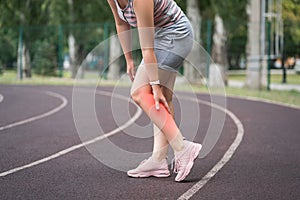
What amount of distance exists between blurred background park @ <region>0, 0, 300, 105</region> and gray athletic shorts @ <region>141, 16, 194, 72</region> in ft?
50.5

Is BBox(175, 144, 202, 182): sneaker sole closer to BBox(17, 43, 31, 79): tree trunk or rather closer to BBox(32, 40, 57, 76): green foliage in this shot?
BBox(17, 43, 31, 79): tree trunk

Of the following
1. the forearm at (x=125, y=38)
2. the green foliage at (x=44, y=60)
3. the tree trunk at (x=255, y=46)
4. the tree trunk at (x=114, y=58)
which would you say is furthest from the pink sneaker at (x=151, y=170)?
the green foliage at (x=44, y=60)

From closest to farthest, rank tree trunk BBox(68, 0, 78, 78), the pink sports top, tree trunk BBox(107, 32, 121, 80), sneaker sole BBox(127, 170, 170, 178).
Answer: the pink sports top < sneaker sole BBox(127, 170, 170, 178) < tree trunk BBox(107, 32, 121, 80) < tree trunk BBox(68, 0, 78, 78)

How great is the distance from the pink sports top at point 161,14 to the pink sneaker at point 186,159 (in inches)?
41.5

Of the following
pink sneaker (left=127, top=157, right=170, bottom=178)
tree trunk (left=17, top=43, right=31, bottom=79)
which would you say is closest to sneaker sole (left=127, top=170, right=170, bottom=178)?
pink sneaker (left=127, top=157, right=170, bottom=178)

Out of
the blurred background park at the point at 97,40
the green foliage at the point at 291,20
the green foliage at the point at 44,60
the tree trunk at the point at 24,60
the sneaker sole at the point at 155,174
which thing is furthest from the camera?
the green foliage at the point at 44,60

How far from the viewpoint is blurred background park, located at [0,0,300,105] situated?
2323 centimetres

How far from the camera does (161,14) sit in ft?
15.1

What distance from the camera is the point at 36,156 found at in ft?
20.0

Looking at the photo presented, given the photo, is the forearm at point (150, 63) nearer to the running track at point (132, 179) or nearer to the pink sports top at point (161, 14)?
the pink sports top at point (161, 14)

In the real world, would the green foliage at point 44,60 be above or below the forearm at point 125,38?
below

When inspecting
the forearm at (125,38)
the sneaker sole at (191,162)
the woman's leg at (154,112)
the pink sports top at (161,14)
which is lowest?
the sneaker sole at (191,162)

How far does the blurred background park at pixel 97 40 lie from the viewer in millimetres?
23234

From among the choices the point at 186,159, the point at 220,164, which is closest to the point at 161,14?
the point at 186,159
